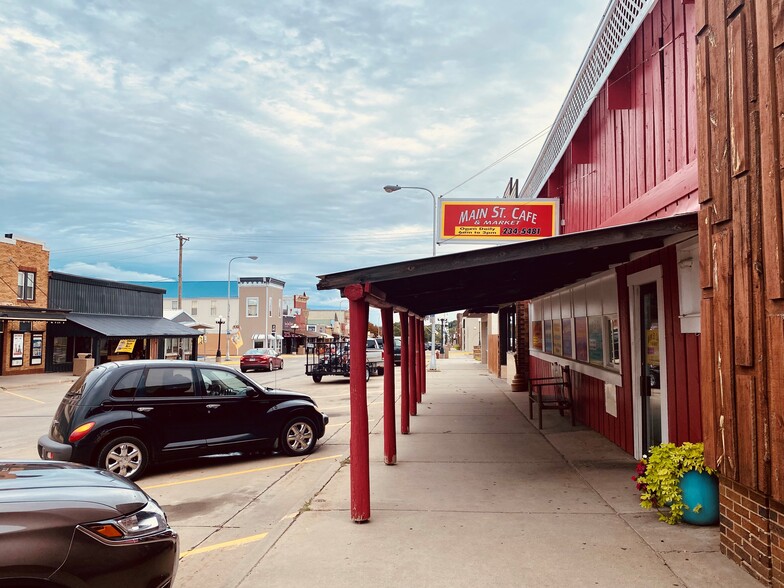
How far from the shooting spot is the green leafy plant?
5199 mm

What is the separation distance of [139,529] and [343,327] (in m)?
91.1

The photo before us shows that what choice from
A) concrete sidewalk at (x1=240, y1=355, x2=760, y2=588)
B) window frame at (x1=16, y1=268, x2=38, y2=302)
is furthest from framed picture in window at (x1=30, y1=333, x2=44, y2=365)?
concrete sidewalk at (x1=240, y1=355, x2=760, y2=588)

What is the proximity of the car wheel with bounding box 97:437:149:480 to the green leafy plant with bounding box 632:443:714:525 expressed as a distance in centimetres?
595

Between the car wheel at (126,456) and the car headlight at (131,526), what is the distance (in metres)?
4.39

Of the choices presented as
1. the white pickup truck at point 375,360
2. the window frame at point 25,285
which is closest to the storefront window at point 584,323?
the white pickup truck at point 375,360

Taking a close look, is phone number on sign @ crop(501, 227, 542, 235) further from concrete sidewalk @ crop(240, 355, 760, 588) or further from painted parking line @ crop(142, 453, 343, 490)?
painted parking line @ crop(142, 453, 343, 490)

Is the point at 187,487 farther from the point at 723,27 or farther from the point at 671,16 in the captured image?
the point at 671,16

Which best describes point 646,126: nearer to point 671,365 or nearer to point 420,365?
point 671,365

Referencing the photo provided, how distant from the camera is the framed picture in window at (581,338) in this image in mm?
10695

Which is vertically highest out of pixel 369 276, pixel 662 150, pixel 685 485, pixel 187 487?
pixel 662 150

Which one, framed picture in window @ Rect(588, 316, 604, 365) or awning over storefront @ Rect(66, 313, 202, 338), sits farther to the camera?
awning over storefront @ Rect(66, 313, 202, 338)

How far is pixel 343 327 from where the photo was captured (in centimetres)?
9400

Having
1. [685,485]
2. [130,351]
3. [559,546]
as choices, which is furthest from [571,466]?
[130,351]

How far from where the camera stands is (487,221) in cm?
1213
